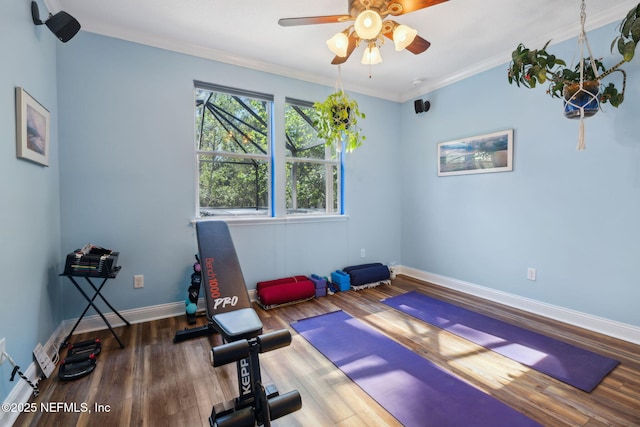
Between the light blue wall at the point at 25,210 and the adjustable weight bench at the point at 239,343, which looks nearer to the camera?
the adjustable weight bench at the point at 239,343

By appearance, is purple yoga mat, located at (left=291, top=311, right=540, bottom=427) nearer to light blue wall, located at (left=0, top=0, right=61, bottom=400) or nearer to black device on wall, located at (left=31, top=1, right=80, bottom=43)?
light blue wall, located at (left=0, top=0, right=61, bottom=400)

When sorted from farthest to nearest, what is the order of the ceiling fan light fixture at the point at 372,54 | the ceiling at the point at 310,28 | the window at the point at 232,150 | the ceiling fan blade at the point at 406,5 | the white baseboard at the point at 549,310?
the window at the point at 232,150 < the white baseboard at the point at 549,310 < the ceiling at the point at 310,28 < the ceiling fan light fixture at the point at 372,54 < the ceiling fan blade at the point at 406,5

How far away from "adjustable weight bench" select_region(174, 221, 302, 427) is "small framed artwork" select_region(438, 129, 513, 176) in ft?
9.86

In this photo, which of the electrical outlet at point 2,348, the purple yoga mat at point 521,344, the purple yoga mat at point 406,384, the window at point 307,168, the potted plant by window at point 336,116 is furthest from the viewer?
the window at point 307,168

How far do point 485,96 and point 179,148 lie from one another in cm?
350

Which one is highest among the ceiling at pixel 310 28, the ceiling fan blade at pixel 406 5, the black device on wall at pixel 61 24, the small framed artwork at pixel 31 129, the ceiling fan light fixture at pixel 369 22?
the ceiling at pixel 310 28

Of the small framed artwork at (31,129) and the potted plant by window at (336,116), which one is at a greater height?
the potted plant by window at (336,116)

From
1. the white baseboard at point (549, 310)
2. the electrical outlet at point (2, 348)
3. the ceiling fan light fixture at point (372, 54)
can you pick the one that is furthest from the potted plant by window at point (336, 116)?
the electrical outlet at point (2, 348)

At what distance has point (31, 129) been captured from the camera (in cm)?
199

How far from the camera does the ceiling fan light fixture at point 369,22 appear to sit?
1.76 meters

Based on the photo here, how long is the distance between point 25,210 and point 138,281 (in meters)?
1.19

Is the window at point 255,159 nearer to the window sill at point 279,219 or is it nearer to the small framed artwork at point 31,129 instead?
the window sill at point 279,219

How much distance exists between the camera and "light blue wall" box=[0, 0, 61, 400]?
1651 mm

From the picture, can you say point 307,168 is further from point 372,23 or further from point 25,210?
point 25,210
